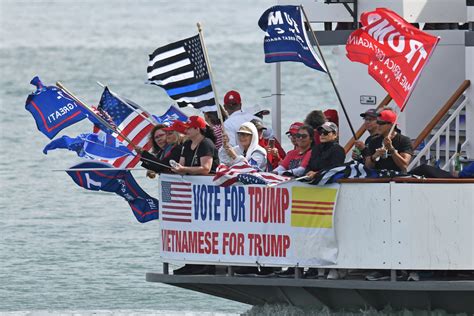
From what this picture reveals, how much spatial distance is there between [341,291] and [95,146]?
3286 mm

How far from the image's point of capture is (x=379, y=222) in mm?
15961

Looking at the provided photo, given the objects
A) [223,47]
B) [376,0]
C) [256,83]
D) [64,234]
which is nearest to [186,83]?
[376,0]

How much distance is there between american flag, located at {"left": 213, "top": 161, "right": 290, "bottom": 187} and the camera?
649 inches

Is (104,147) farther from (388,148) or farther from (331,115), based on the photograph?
(388,148)

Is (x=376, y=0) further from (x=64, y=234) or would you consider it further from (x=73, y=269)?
(x=64, y=234)

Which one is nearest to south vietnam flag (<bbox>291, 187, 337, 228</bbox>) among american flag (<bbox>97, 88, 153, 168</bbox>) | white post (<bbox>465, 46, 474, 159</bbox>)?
white post (<bbox>465, 46, 474, 159</bbox>)

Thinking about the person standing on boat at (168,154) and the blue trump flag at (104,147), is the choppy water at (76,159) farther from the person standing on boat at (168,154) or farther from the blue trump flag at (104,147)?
the blue trump flag at (104,147)

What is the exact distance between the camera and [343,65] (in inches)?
753

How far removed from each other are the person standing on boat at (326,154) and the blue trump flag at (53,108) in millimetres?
3118

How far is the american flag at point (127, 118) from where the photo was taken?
736 inches

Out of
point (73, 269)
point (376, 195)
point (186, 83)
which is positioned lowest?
point (73, 269)

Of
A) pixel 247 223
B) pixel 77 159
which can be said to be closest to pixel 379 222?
pixel 247 223

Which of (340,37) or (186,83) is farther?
(340,37)

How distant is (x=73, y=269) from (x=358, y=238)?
13164mm
